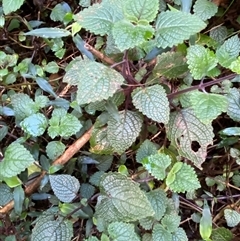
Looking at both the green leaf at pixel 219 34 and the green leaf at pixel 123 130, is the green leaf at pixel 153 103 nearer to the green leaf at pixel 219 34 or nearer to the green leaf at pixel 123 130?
the green leaf at pixel 123 130

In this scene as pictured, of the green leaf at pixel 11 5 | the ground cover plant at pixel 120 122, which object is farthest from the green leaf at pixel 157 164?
the green leaf at pixel 11 5

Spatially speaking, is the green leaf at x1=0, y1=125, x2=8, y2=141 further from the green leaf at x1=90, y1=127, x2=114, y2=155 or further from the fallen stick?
the green leaf at x1=90, y1=127, x2=114, y2=155

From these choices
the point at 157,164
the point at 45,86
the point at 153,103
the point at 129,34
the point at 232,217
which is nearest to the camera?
the point at 129,34

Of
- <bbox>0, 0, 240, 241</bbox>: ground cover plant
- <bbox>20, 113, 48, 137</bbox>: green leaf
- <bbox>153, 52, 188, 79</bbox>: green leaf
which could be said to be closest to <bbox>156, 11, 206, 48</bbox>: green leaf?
<bbox>0, 0, 240, 241</bbox>: ground cover plant

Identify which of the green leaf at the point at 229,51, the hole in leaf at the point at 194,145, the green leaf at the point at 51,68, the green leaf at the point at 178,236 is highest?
the green leaf at the point at 229,51

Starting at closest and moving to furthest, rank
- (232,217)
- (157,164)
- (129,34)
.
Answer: (129,34) < (157,164) < (232,217)

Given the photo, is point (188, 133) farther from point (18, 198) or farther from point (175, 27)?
point (18, 198)

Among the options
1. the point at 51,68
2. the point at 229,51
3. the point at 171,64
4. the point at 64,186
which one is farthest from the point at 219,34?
the point at 64,186
